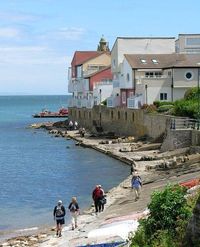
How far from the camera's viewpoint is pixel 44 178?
1761 inches

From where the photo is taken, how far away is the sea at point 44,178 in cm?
3072

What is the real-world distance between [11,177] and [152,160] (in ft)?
34.2

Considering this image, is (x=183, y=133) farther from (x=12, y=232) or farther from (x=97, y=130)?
(x=97, y=130)

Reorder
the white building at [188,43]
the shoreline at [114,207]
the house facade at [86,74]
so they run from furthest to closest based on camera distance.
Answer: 1. the house facade at [86,74]
2. the white building at [188,43]
3. the shoreline at [114,207]

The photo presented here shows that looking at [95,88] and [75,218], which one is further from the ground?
[95,88]

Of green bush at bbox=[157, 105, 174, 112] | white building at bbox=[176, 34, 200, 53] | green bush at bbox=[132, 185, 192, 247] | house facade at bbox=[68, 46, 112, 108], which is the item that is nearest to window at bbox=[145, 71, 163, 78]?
green bush at bbox=[157, 105, 174, 112]

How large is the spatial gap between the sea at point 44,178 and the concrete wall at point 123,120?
18.3 feet

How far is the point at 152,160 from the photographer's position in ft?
148

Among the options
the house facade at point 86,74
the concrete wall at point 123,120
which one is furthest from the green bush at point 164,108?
the house facade at point 86,74

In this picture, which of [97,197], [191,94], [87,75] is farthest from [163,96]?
[97,197]

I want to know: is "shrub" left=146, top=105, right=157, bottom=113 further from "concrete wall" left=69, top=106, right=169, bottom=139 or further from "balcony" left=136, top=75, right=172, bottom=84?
"balcony" left=136, top=75, right=172, bottom=84

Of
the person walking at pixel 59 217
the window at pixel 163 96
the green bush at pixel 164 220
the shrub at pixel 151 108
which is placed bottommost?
the person walking at pixel 59 217

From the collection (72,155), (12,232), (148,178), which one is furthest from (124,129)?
(12,232)

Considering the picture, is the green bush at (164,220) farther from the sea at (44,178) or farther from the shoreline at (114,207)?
the sea at (44,178)
